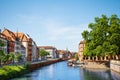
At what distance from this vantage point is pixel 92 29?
86.2 metres

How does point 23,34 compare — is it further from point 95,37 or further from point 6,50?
point 95,37

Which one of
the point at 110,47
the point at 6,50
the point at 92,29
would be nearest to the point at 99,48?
the point at 110,47

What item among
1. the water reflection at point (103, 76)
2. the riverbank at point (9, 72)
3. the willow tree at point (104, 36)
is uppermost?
the willow tree at point (104, 36)

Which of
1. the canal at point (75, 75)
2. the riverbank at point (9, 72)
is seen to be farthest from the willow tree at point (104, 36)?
the riverbank at point (9, 72)

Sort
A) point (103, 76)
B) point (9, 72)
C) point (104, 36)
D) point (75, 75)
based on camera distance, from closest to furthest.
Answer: point (9, 72)
point (103, 76)
point (75, 75)
point (104, 36)

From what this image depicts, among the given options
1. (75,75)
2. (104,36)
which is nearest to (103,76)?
(75,75)

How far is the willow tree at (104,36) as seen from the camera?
256 feet

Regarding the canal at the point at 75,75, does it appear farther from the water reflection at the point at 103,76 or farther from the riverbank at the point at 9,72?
the riverbank at the point at 9,72

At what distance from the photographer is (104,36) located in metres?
82.4

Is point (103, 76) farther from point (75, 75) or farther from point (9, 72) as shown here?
point (9, 72)

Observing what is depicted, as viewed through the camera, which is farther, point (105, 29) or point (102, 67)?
point (102, 67)

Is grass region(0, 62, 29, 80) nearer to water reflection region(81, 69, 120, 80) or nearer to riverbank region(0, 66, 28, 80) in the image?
riverbank region(0, 66, 28, 80)

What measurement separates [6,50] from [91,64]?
32315mm

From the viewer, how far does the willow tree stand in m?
78.0
